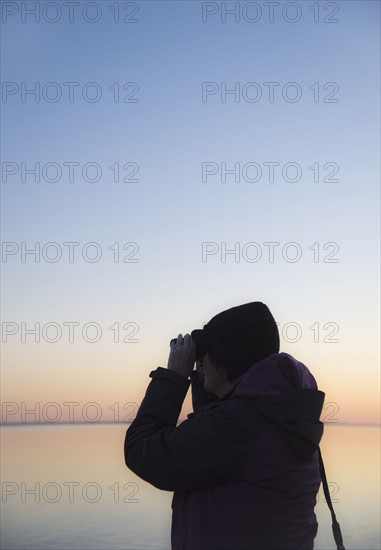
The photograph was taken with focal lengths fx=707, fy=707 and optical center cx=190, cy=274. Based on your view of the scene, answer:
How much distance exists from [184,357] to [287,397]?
0.32 metres

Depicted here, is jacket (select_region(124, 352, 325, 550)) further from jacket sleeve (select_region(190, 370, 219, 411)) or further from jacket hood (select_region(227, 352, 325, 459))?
jacket sleeve (select_region(190, 370, 219, 411))

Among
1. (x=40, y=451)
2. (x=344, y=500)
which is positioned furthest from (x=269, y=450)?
(x=40, y=451)

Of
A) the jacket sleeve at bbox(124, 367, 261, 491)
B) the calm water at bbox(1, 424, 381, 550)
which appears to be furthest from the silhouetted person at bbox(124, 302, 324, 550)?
the calm water at bbox(1, 424, 381, 550)

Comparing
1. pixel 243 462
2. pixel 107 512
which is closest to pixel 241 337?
pixel 243 462

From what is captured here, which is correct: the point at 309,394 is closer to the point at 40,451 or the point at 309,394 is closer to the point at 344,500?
the point at 344,500

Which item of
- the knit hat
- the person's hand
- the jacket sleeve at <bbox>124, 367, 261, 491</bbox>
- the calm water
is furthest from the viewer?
the calm water

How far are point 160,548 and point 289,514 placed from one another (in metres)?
12.1

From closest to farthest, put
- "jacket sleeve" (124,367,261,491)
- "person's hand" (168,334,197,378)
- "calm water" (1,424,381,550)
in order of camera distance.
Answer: "jacket sleeve" (124,367,261,491)
"person's hand" (168,334,197,378)
"calm water" (1,424,381,550)

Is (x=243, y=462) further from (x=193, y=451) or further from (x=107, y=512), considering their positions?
(x=107, y=512)

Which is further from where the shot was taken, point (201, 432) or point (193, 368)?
point (193, 368)

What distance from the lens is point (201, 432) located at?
176 cm

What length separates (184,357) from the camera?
1981 millimetres

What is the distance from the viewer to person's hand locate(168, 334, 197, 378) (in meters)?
1.98

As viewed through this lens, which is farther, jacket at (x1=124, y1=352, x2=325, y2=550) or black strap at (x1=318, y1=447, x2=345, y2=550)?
black strap at (x1=318, y1=447, x2=345, y2=550)
